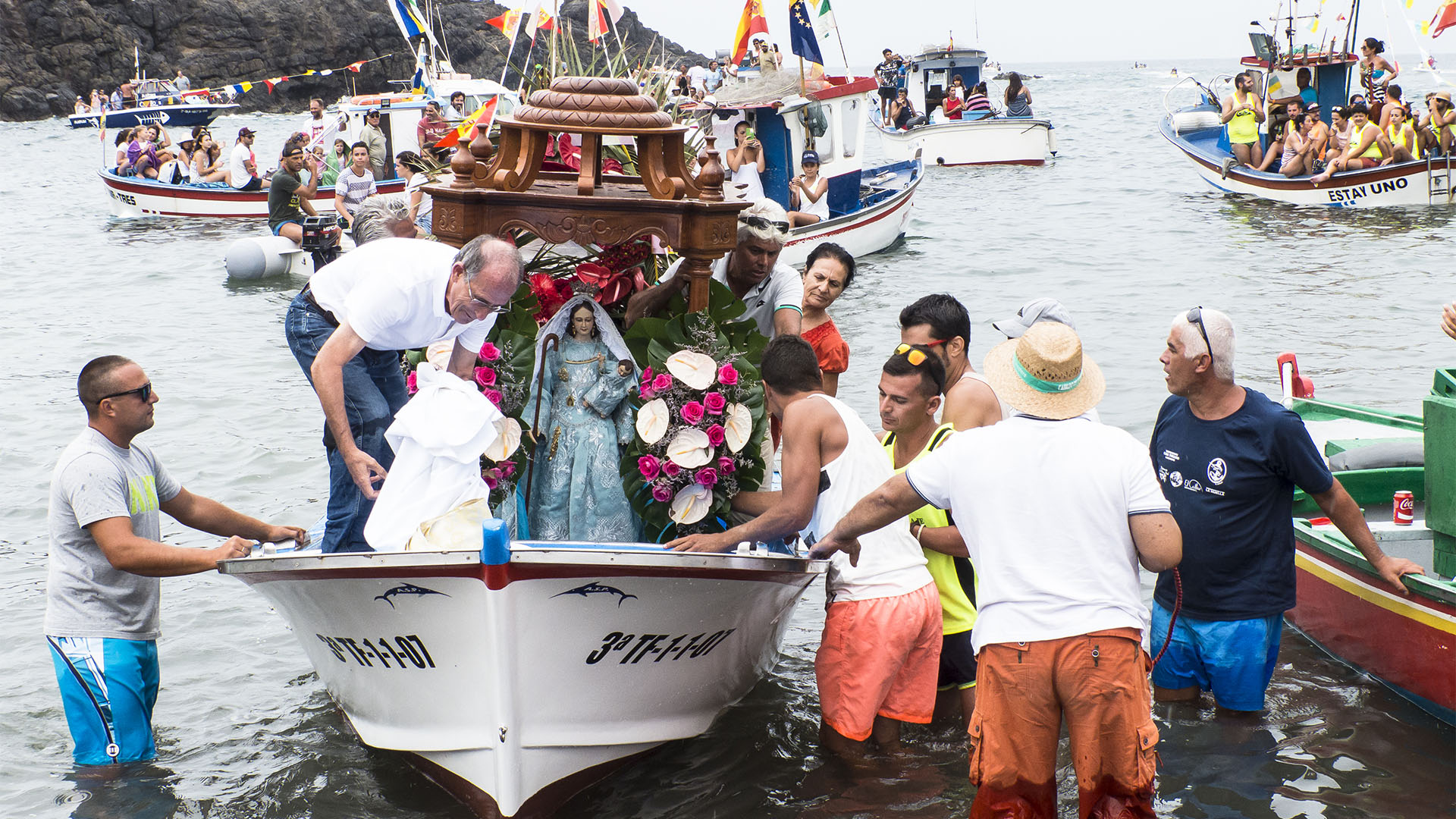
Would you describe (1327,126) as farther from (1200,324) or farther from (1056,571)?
(1056,571)

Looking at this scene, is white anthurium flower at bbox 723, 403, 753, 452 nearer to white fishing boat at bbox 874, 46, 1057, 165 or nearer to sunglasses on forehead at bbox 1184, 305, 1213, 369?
sunglasses on forehead at bbox 1184, 305, 1213, 369

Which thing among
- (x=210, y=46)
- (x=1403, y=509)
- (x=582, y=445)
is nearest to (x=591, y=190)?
(x=582, y=445)

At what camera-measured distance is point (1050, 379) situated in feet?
10.9

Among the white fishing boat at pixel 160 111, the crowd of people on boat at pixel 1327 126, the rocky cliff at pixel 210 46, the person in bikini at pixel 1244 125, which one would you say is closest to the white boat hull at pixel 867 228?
the person in bikini at pixel 1244 125

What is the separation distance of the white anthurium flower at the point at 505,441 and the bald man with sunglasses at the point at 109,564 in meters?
0.95

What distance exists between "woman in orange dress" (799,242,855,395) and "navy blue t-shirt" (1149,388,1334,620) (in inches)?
73.9

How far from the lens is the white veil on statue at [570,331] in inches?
193

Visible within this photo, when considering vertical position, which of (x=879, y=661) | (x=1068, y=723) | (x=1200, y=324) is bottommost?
(x=879, y=661)

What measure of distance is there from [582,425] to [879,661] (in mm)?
1560

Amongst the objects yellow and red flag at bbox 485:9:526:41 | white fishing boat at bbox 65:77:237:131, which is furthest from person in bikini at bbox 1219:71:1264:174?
white fishing boat at bbox 65:77:237:131

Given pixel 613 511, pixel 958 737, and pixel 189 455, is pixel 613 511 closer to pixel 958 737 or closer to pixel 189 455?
pixel 958 737

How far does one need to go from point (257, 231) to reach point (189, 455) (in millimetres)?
12846

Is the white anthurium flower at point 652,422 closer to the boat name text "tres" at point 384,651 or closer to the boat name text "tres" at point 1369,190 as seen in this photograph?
the boat name text "tres" at point 384,651

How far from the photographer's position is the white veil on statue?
491cm
